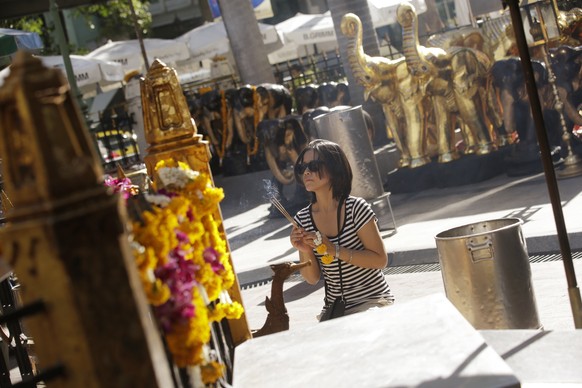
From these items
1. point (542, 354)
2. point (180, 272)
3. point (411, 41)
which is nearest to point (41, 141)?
point (180, 272)

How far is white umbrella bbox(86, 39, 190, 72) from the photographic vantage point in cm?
2816

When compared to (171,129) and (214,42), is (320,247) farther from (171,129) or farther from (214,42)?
(214,42)

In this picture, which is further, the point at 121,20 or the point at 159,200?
the point at 121,20

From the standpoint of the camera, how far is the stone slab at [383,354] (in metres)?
3.00

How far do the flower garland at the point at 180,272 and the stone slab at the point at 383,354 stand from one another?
0.28m

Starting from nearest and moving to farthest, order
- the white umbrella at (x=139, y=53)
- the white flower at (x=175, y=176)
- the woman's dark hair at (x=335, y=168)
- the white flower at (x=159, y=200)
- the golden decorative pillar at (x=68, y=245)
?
A: the golden decorative pillar at (x=68, y=245) < the white flower at (x=159, y=200) < the white flower at (x=175, y=176) < the woman's dark hair at (x=335, y=168) < the white umbrella at (x=139, y=53)

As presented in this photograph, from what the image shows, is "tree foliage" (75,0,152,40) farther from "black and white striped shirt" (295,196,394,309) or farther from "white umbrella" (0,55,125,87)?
"black and white striped shirt" (295,196,394,309)

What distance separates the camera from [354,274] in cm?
580

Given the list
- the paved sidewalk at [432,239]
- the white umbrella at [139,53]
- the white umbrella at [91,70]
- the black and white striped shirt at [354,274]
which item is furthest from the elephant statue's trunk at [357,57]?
the white umbrella at [139,53]

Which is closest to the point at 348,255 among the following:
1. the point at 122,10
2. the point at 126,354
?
the point at 126,354

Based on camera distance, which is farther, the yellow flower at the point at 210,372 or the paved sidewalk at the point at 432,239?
the paved sidewalk at the point at 432,239

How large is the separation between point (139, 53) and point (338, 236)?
2332 centimetres

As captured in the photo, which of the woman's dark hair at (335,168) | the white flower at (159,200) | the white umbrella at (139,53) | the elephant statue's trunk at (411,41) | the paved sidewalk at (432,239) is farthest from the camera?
the white umbrella at (139,53)

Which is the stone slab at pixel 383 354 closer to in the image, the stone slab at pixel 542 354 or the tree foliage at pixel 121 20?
the stone slab at pixel 542 354
